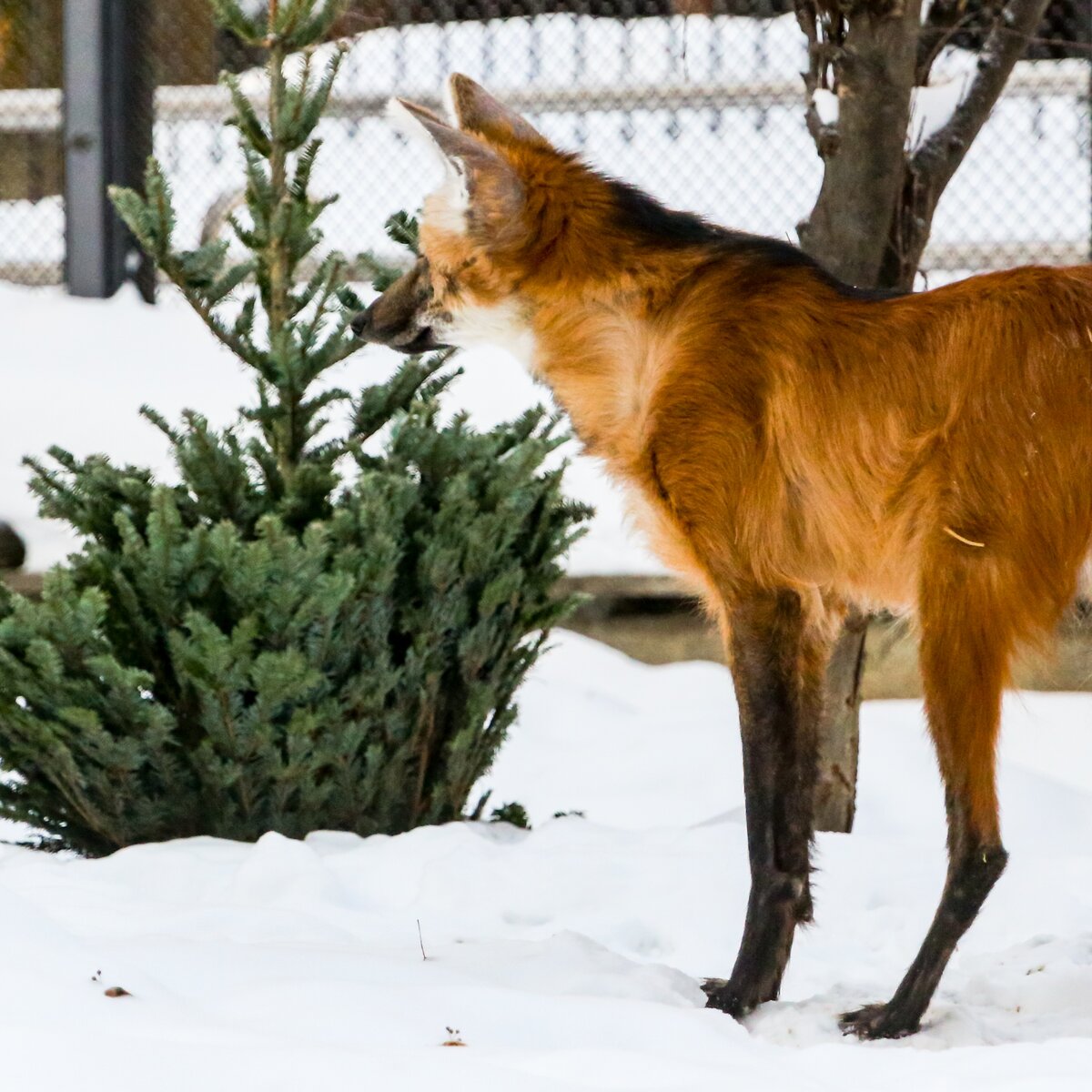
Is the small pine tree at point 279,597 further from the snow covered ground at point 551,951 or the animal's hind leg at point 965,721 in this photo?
the animal's hind leg at point 965,721

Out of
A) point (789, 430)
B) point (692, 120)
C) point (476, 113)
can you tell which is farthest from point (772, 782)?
point (692, 120)

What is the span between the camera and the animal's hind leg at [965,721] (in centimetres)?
254

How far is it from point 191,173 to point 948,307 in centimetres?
507

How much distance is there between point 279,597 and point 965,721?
167cm

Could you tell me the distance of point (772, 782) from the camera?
9.65 ft

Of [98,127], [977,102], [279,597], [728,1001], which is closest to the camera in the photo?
[728,1001]

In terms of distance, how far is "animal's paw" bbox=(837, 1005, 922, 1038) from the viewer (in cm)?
264

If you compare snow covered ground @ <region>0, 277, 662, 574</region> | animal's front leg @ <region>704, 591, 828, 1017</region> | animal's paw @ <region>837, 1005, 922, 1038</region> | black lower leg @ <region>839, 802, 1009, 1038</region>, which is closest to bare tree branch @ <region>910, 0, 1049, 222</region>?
animal's front leg @ <region>704, 591, 828, 1017</region>

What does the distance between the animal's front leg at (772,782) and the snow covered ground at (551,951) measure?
98 millimetres

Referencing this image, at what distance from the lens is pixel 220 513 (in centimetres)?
377

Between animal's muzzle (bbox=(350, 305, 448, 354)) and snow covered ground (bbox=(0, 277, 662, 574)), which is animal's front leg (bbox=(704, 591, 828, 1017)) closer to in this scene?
animal's muzzle (bbox=(350, 305, 448, 354))

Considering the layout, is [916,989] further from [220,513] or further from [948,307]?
[220,513]

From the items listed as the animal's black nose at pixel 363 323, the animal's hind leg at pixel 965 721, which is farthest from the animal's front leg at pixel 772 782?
the animal's black nose at pixel 363 323

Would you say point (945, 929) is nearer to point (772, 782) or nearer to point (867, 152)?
point (772, 782)
